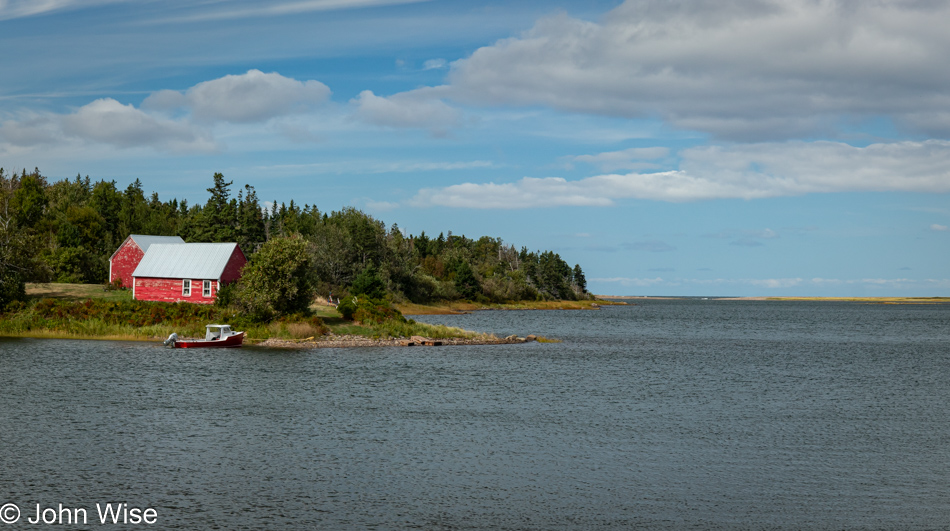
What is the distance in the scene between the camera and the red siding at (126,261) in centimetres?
9175

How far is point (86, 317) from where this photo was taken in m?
70.6

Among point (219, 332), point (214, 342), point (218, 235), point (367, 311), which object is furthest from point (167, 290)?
point (218, 235)

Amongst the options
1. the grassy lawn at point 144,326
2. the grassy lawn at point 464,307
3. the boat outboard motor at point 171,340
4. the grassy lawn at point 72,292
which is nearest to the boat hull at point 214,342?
the boat outboard motor at point 171,340

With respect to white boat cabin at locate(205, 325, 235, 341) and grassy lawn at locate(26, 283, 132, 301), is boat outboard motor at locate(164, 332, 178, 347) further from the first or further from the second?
grassy lawn at locate(26, 283, 132, 301)

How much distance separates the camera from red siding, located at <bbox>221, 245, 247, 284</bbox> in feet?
258

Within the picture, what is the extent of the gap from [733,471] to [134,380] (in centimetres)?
3412

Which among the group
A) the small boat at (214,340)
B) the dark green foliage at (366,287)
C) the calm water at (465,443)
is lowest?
the calm water at (465,443)

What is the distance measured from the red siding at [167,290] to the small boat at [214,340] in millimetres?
13539

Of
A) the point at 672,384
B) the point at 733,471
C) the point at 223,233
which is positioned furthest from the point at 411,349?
the point at 223,233

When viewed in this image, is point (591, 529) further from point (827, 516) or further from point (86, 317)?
point (86, 317)

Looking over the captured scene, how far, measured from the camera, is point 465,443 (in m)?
28.8

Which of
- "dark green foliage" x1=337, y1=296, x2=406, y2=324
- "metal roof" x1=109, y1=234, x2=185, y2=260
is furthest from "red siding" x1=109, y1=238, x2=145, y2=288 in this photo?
"dark green foliage" x1=337, y1=296, x2=406, y2=324

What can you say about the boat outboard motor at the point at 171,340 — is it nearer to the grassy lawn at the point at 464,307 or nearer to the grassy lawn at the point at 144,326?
the grassy lawn at the point at 144,326

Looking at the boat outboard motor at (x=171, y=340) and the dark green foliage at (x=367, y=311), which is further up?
the dark green foliage at (x=367, y=311)
